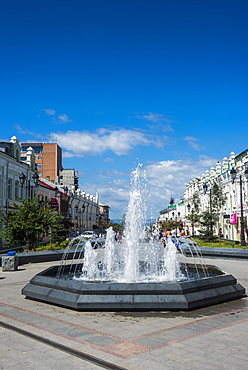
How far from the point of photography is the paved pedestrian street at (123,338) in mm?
5566

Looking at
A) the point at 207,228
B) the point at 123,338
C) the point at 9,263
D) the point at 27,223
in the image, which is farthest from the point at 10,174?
the point at 123,338

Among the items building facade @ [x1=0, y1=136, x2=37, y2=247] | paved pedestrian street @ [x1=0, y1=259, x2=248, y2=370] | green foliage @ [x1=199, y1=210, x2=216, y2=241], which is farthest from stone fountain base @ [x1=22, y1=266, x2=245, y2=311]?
green foliage @ [x1=199, y1=210, x2=216, y2=241]

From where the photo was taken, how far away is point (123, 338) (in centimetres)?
671

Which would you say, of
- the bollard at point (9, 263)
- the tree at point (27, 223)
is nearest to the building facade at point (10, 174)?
the tree at point (27, 223)

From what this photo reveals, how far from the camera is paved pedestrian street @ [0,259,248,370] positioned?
5.57 m

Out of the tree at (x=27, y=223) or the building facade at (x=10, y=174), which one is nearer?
the tree at (x=27, y=223)

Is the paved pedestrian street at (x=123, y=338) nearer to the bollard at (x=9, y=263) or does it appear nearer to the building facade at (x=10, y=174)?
the bollard at (x=9, y=263)

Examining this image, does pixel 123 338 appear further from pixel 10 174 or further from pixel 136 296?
pixel 10 174

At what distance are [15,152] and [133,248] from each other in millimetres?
29019

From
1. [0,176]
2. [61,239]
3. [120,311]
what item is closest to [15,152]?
[0,176]

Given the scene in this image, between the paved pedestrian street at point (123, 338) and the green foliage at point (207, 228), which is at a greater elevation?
the green foliage at point (207, 228)

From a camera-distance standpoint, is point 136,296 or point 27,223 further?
point 27,223

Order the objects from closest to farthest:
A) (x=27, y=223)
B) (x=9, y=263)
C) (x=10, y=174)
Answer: (x=9, y=263)
(x=27, y=223)
(x=10, y=174)

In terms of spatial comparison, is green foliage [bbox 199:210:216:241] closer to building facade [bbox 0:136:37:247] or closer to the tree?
the tree
